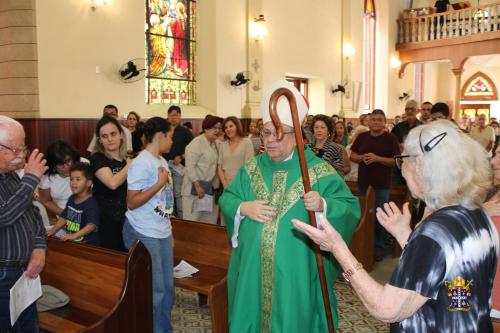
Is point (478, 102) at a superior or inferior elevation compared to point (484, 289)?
superior

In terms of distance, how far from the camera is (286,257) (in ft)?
7.91

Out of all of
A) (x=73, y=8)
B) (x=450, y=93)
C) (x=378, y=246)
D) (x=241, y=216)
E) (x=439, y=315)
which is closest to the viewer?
(x=439, y=315)

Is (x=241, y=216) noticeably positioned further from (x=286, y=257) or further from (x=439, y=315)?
(x=439, y=315)

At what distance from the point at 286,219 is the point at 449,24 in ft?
54.6

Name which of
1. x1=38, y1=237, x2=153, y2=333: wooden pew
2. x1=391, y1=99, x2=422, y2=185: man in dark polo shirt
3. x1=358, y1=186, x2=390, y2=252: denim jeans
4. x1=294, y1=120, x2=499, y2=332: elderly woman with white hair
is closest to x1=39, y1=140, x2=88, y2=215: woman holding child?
x1=38, y1=237, x2=153, y2=333: wooden pew

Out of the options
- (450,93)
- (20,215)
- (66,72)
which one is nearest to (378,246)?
(20,215)

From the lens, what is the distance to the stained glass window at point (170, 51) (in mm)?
10023

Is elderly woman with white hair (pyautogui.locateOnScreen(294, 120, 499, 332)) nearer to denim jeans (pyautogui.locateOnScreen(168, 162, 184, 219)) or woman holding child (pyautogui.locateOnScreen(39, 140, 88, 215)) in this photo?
woman holding child (pyautogui.locateOnScreen(39, 140, 88, 215))

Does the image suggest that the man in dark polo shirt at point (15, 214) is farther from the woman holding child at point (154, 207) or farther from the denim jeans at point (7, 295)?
the woman holding child at point (154, 207)

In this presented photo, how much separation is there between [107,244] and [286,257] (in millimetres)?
1632

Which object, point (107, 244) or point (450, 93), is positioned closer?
point (107, 244)

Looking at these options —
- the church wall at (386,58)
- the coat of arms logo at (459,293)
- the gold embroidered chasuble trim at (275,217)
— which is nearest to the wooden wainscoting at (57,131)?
the gold embroidered chasuble trim at (275,217)

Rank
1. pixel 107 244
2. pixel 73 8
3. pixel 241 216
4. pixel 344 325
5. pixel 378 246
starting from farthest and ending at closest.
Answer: pixel 73 8, pixel 378 246, pixel 344 325, pixel 107 244, pixel 241 216

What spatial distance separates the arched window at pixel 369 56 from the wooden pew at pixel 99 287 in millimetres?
15044
